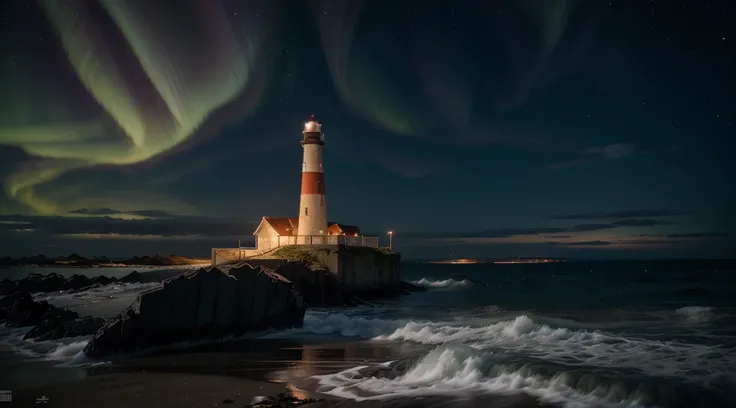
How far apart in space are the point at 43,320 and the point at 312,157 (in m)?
21.6

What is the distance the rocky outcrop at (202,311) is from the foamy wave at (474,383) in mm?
6757

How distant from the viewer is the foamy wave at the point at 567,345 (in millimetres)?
15539

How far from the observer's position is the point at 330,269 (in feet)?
125

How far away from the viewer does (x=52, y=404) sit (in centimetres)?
1233

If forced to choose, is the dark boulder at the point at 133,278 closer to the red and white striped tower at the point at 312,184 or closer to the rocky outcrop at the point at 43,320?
the red and white striped tower at the point at 312,184

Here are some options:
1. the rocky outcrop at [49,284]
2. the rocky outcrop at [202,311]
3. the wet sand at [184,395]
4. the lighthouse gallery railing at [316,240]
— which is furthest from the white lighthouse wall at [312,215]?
the wet sand at [184,395]

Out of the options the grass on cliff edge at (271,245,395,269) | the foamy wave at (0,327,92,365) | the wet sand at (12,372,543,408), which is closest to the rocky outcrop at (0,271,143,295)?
the grass on cliff edge at (271,245,395,269)

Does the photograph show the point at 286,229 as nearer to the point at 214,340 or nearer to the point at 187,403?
the point at 214,340

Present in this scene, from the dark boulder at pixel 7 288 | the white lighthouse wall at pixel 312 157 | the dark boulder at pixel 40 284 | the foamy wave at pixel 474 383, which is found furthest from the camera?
the dark boulder at pixel 40 284

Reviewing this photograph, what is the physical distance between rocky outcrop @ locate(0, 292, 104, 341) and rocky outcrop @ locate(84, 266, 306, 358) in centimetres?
279

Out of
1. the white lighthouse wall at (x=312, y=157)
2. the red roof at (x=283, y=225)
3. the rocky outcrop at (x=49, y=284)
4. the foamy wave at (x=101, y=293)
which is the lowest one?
the foamy wave at (x=101, y=293)

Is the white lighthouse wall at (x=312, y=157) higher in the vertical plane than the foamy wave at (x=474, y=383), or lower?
higher

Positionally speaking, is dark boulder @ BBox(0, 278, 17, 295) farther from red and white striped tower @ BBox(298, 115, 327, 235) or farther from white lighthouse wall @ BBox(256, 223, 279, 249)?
red and white striped tower @ BBox(298, 115, 327, 235)

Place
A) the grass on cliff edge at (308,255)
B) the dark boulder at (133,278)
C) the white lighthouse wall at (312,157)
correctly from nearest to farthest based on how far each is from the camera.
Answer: the grass on cliff edge at (308,255) < the white lighthouse wall at (312,157) < the dark boulder at (133,278)
